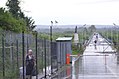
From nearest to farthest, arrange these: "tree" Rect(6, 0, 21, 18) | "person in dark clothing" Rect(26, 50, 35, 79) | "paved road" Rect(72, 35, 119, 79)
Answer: "person in dark clothing" Rect(26, 50, 35, 79), "paved road" Rect(72, 35, 119, 79), "tree" Rect(6, 0, 21, 18)

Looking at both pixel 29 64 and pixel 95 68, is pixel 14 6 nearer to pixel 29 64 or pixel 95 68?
pixel 95 68

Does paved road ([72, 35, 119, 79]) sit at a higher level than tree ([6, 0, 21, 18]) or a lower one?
lower

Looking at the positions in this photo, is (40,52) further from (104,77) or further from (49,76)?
(104,77)

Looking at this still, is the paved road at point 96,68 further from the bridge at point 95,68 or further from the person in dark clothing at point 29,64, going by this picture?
the person in dark clothing at point 29,64

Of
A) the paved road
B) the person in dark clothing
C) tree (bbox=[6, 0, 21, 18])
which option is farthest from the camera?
tree (bbox=[6, 0, 21, 18])

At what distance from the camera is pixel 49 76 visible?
26922 millimetres

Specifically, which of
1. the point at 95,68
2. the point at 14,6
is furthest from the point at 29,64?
the point at 14,6

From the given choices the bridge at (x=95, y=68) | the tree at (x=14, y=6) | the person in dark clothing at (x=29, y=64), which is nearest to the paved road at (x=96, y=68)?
the bridge at (x=95, y=68)

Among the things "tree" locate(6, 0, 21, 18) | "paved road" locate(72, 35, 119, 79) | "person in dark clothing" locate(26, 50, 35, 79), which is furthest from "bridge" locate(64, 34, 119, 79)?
"tree" locate(6, 0, 21, 18)

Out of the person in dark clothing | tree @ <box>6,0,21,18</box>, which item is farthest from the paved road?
tree @ <box>6,0,21,18</box>

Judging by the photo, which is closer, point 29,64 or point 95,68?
point 29,64

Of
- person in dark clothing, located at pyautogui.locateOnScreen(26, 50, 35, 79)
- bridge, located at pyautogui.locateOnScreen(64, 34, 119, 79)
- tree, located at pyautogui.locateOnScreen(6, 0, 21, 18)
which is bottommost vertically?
bridge, located at pyautogui.locateOnScreen(64, 34, 119, 79)

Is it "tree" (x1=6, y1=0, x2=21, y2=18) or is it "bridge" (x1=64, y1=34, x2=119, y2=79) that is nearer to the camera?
"bridge" (x1=64, y1=34, x2=119, y2=79)

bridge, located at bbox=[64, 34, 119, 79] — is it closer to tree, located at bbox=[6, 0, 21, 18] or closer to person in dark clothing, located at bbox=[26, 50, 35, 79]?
person in dark clothing, located at bbox=[26, 50, 35, 79]
